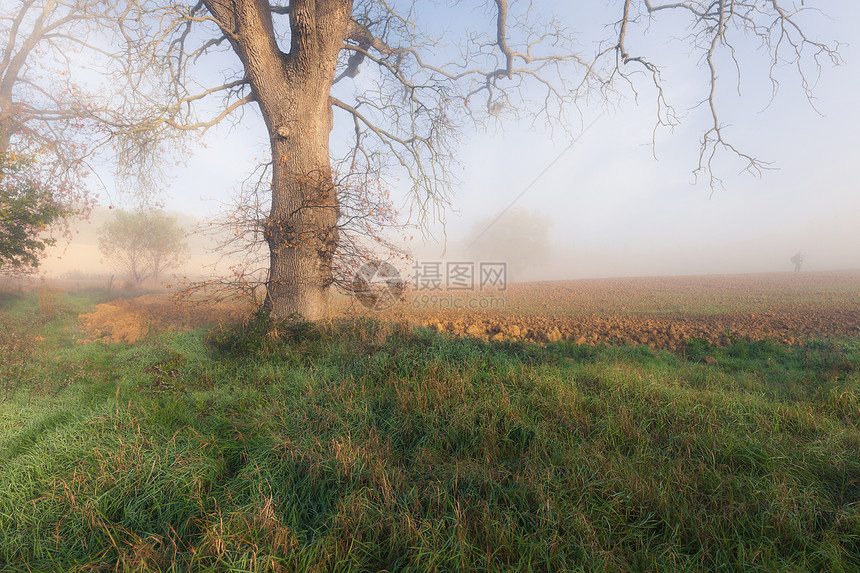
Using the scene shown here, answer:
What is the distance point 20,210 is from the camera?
27.8ft

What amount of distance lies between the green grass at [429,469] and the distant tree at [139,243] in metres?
21.4

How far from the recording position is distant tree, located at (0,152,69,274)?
27.7 feet

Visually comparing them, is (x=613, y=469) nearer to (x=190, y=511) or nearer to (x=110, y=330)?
(x=190, y=511)

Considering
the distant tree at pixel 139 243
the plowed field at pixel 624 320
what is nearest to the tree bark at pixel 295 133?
the plowed field at pixel 624 320

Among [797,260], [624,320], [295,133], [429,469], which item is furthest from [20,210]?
[797,260]

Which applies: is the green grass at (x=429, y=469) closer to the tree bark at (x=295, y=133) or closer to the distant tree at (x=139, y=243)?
the tree bark at (x=295, y=133)

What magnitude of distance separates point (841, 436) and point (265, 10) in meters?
11.4

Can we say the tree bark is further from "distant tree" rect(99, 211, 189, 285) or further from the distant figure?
the distant figure

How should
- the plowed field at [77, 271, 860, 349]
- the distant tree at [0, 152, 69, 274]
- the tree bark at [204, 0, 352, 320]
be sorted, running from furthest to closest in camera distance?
the distant tree at [0, 152, 69, 274]
the plowed field at [77, 271, 860, 349]
the tree bark at [204, 0, 352, 320]

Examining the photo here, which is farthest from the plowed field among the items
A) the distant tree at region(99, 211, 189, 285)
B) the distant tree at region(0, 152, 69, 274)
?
the distant tree at region(99, 211, 189, 285)

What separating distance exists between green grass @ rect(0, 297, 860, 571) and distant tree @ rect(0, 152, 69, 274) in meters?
6.71

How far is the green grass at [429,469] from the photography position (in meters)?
1.96

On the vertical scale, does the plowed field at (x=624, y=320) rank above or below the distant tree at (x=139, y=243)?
below

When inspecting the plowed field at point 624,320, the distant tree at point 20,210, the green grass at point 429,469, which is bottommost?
the green grass at point 429,469
